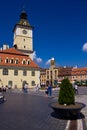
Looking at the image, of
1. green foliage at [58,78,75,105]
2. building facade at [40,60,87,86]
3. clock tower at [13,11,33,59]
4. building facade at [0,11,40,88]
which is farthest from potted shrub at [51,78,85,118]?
building facade at [40,60,87,86]

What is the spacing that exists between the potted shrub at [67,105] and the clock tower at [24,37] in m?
60.0

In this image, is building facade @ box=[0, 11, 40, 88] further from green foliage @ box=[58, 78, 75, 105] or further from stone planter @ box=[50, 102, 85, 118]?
stone planter @ box=[50, 102, 85, 118]

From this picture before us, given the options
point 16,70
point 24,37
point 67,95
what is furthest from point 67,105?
point 24,37

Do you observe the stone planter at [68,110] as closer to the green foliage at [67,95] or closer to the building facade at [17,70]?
the green foliage at [67,95]

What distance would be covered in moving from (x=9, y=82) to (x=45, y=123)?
48318mm

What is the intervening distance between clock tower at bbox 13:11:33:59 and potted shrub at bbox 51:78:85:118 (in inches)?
2361

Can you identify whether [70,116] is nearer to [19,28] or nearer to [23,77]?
[23,77]

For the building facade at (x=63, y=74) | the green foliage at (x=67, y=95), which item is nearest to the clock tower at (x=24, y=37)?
the building facade at (x=63, y=74)

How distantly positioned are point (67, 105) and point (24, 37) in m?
64.3

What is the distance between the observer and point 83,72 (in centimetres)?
10869

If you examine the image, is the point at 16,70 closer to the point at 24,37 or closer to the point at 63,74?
the point at 24,37

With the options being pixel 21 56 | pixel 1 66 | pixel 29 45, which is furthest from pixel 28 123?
pixel 29 45

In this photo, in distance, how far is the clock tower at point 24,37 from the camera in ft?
236

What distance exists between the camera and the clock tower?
236 ft
